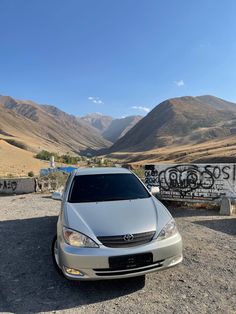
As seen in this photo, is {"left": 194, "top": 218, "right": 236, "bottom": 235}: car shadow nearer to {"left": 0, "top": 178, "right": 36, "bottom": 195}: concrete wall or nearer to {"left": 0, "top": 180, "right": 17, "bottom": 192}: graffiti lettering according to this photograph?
{"left": 0, "top": 178, "right": 36, "bottom": 195}: concrete wall

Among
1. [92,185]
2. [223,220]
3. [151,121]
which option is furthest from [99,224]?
[151,121]

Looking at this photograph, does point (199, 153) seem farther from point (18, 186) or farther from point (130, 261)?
point (130, 261)

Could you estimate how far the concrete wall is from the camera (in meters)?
17.0

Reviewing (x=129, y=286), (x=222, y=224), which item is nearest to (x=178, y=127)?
(x=222, y=224)

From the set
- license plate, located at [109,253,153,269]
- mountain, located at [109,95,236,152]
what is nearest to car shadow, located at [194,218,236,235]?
license plate, located at [109,253,153,269]

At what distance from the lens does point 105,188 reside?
582 cm

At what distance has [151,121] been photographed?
614ft

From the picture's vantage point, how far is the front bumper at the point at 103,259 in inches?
160

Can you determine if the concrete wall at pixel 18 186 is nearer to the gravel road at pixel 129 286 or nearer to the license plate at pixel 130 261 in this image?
the gravel road at pixel 129 286

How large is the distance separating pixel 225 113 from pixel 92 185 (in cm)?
19346

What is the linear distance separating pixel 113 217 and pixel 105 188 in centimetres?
128

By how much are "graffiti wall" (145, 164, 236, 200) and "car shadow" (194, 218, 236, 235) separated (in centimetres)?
149

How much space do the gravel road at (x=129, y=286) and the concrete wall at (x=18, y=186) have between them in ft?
33.2

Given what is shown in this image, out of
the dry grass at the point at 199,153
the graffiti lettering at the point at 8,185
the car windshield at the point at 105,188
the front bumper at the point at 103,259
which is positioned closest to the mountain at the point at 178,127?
the dry grass at the point at 199,153
